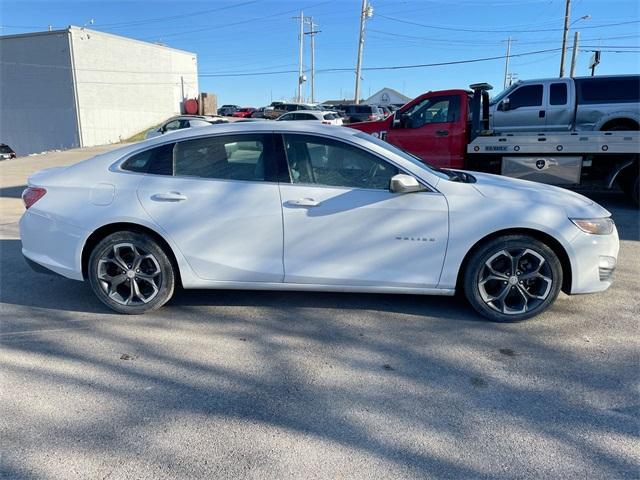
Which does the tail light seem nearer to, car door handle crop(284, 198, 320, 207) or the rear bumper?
the rear bumper

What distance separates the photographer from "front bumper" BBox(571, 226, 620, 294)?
363cm

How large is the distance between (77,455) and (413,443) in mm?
1691

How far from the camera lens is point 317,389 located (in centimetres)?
293

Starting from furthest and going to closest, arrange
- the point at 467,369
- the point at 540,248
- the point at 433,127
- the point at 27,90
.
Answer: the point at 27,90
the point at 433,127
the point at 540,248
the point at 467,369

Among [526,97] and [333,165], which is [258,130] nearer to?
[333,165]

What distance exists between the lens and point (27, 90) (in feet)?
125

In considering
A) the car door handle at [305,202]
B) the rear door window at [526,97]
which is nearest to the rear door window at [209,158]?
the car door handle at [305,202]

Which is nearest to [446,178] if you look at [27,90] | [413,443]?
[413,443]

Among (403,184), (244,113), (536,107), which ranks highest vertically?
(244,113)

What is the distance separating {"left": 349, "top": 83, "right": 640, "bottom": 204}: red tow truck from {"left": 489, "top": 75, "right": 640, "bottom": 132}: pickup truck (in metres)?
2.71

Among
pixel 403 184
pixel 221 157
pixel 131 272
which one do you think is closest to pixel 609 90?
pixel 403 184

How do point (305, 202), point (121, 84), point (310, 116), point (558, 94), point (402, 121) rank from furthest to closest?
point (121, 84) → point (310, 116) → point (558, 94) → point (402, 121) → point (305, 202)

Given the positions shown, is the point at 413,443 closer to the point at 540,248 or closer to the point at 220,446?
the point at 220,446

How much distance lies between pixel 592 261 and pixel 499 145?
4848 mm
